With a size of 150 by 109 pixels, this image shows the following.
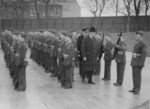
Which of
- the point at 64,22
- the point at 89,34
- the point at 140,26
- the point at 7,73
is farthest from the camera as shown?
the point at 64,22

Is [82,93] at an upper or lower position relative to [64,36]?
lower

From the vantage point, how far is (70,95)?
11.1 metres

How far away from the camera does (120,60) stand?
41.8 ft

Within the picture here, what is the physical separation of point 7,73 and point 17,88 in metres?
4.29

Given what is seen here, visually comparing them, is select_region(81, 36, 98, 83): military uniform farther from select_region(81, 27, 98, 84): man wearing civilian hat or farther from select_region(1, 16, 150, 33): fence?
select_region(1, 16, 150, 33): fence

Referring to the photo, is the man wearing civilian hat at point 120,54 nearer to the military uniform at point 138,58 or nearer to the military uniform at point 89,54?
the military uniform at point 89,54

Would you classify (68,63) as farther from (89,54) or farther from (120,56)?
(120,56)

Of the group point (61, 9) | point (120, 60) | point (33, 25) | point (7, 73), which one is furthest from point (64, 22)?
point (120, 60)

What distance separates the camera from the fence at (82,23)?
1906 inches

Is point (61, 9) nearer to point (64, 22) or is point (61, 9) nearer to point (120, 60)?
point (64, 22)

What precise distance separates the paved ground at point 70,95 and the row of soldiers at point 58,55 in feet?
1.48

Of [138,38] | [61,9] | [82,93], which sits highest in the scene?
[61,9]

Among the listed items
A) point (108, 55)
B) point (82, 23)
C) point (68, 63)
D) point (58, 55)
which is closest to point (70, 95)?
point (68, 63)

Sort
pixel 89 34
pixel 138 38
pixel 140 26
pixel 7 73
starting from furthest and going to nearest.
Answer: pixel 140 26 < pixel 7 73 < pixel 89 34 < pixel 138 38
